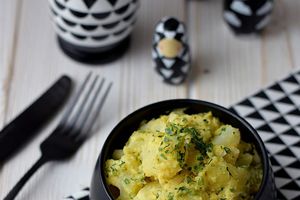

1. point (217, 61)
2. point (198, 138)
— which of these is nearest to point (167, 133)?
point (198, 138)

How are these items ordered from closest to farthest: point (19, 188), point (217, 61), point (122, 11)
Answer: point (19, 188) → point (122, 11) → point (217, 61)

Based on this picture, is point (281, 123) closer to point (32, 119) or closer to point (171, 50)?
point (171, 50)

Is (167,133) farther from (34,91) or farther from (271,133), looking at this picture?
(34,91)

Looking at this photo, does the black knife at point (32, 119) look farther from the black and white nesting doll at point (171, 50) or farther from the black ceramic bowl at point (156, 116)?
the black ceramic bowl at point (156, 116)

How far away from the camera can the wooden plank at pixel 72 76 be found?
142 centimetres

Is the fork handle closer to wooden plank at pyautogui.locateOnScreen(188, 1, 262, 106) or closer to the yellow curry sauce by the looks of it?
the yellow curry sauce

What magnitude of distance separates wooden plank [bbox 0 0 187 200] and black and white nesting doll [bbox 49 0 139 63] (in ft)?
0.11

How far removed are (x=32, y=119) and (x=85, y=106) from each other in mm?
136

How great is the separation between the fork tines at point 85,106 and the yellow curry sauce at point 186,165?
0.33m

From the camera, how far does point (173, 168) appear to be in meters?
1.06

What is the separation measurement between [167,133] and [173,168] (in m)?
0.07

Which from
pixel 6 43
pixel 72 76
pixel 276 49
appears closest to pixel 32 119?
pixel 72 76

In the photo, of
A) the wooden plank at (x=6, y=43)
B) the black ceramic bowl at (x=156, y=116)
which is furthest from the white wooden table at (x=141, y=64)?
the black ceramic bowl at (x=156, y=116)

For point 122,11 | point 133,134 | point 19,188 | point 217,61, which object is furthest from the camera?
point 217,61
